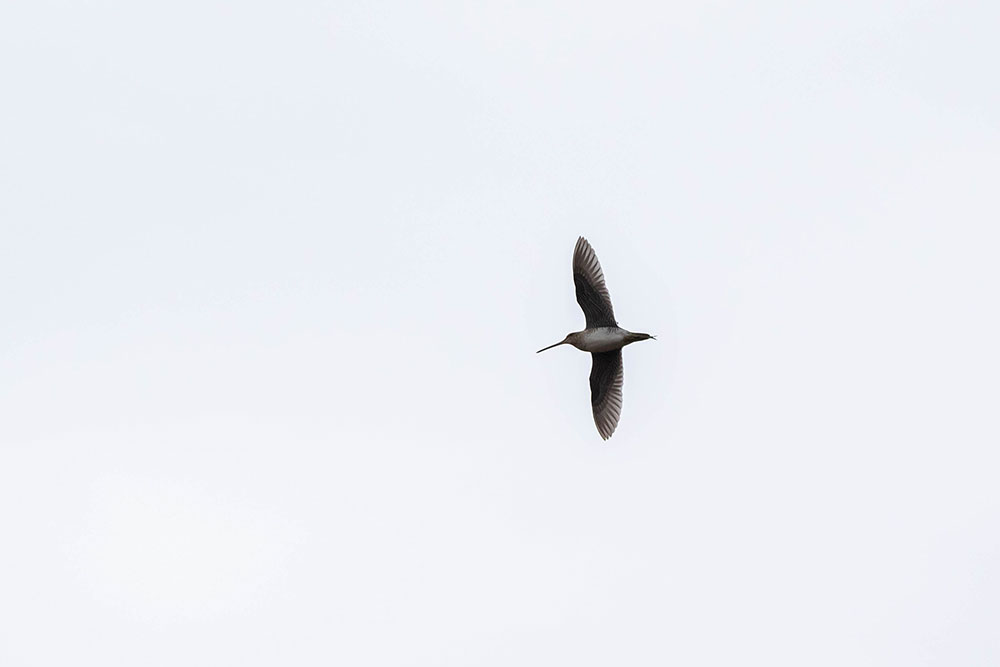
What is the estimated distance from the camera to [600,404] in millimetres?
52281

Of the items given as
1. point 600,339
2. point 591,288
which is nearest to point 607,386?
point 600,339

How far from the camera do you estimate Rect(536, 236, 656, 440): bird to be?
1994 inches

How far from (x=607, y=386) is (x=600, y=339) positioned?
2.24m

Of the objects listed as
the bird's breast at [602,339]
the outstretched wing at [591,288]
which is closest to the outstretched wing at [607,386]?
the bird's breast at [602,339]

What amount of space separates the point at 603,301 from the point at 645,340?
182 centimetres

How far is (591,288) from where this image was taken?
167 feet

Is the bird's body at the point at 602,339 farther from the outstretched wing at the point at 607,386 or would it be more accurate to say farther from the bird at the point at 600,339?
the outstretched wing at the point at 607,386

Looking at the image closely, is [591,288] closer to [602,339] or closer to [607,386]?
[602,339]

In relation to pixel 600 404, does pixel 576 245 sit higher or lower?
higher

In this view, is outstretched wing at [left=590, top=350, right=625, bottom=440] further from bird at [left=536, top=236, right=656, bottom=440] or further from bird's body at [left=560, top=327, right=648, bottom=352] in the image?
bird's body at [left=560, top=327, right=648, bottom=352]

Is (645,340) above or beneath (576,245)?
beneath

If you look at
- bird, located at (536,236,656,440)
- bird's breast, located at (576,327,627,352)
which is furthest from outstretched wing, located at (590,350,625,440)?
bird's breast, located at (576,327,627,352)

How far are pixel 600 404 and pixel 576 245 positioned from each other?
5.27 metres

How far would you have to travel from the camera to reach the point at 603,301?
50781mm
